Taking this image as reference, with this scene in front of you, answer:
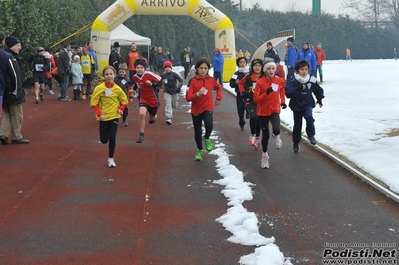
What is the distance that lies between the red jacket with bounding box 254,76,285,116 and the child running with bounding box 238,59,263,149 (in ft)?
3.61

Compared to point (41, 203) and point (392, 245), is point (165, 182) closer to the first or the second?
point (41, 203)

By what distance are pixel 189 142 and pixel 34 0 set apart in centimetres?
1472

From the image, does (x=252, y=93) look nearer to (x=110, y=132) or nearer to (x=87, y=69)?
(x=110, y=132)

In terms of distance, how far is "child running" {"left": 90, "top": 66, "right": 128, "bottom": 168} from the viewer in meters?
9.32

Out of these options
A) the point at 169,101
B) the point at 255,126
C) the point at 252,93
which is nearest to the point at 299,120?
the point at 255,126

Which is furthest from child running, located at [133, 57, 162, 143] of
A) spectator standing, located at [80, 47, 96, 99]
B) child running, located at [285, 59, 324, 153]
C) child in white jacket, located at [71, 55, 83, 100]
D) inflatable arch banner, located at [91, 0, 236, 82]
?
inflatable arch banner, located at [91, 0, 236, 82]

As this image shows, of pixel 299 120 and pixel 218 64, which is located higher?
pixel 218 64

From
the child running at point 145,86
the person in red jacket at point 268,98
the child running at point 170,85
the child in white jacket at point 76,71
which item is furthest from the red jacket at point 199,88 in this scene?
the child in white jacket at point 76,71

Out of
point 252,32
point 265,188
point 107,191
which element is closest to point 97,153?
point 107,191

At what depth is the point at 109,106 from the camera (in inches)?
370

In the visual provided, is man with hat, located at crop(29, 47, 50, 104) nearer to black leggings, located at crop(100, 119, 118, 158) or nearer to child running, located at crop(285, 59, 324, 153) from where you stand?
black leggings, located at crop(100, 119, 118, 158)

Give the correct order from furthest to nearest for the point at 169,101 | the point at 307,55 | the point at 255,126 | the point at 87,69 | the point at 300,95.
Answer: the point at 307,55, the point at 87,69, the point at 169,101, the point at 255,126, the point at 300,95

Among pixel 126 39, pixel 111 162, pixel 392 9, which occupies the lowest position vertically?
pixel 111 162

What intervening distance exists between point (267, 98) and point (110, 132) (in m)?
2.57
